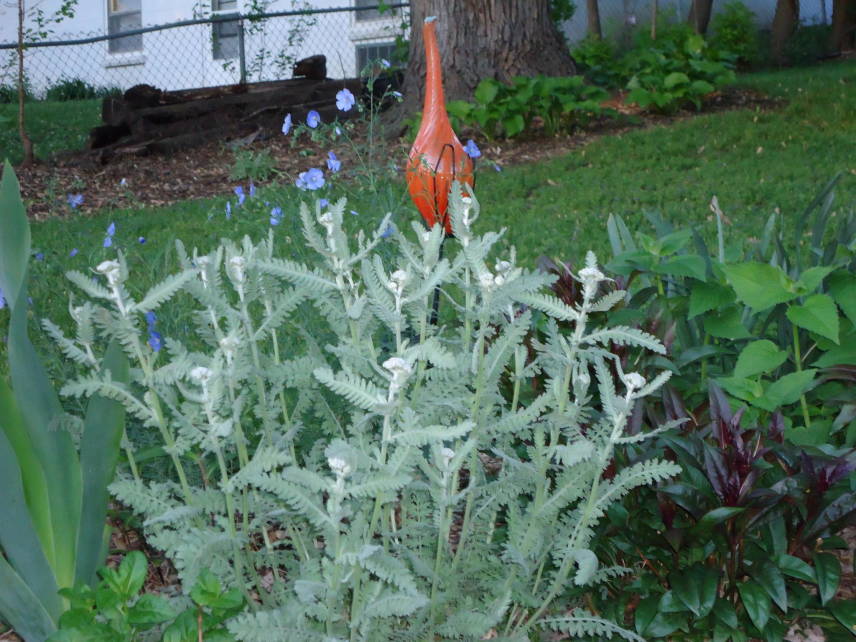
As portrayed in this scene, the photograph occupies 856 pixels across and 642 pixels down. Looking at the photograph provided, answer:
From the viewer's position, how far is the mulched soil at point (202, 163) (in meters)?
7.38

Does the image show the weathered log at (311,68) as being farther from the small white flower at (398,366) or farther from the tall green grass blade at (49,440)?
the small white flower at (398,366)

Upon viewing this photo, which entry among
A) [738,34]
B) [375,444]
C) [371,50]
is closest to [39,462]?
[375,444]

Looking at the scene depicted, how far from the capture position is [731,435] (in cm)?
173

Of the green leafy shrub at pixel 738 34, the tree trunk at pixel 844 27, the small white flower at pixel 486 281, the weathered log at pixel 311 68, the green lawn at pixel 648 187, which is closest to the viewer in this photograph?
the small white flower at pixel 486 281

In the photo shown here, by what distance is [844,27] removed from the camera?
15531 millimetres

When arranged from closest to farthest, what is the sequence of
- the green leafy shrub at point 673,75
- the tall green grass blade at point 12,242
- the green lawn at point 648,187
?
the tall green grass blade at point 12,242
the green lawn at point 648,187
the green leafy shrub at point 673,75

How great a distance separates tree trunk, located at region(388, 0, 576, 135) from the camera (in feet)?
27.4

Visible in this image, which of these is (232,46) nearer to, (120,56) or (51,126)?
(120,56)

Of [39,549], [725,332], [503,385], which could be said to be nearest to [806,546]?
[725,332]

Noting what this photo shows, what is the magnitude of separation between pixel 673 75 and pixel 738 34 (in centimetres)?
763

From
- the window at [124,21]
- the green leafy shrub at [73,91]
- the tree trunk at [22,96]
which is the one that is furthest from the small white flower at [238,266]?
the window at [124,21]

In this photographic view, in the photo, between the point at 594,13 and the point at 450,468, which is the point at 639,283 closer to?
Result: the point at 450,468

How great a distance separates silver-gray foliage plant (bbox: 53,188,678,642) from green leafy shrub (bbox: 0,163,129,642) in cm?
8

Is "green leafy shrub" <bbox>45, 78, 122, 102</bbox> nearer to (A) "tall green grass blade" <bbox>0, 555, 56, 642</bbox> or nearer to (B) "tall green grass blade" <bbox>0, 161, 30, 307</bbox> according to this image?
(B) "tall green grass blade" <bbox>0, 161, 30, 307</bbox>
